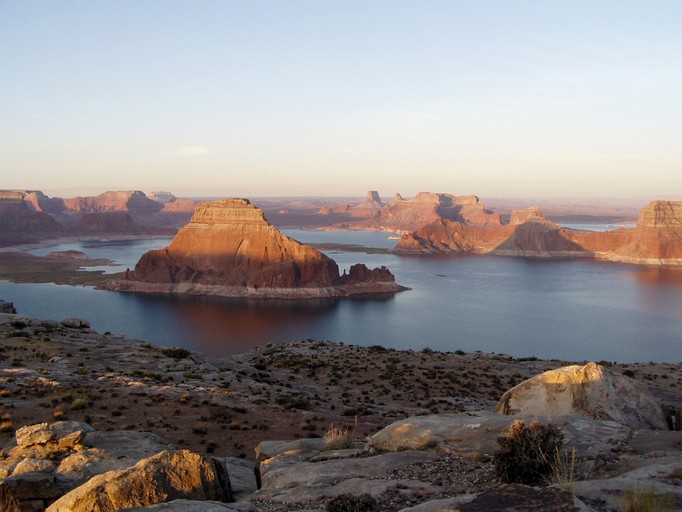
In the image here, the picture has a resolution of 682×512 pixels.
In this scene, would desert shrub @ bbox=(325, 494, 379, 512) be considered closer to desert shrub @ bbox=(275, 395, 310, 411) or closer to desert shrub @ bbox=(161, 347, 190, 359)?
desert shrub @ bbox=(275, 395, 310, 411)

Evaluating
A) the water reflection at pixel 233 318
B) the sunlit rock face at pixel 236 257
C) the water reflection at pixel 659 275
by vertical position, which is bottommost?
the water reflection at pixel 233 318

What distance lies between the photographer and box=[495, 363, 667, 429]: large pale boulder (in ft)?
47.1

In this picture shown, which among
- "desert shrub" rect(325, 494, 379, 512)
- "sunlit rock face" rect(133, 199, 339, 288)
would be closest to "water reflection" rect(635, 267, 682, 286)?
"sunlit rock face" rect(133, 199, 339, 288)

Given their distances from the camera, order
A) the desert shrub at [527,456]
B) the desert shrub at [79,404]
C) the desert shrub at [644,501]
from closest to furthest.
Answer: the desert shrub at [644,501] < the desert shrub at [527,456] < the desert shrub at [79,404]

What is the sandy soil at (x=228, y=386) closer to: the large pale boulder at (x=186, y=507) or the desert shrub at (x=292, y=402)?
the desert shrub at (x=292, y=402)

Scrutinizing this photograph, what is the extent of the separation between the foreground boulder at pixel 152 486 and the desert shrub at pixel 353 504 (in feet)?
6.94

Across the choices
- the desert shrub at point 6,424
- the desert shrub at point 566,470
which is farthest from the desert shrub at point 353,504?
the desert shrub at point 6,424

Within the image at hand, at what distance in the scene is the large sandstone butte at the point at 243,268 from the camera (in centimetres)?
12294

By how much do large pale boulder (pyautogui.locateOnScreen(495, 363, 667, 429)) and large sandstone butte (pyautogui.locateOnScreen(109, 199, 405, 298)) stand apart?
105052 mm

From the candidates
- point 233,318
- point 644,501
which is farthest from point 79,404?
point 233,318

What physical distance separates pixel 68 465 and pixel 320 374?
72.8ft

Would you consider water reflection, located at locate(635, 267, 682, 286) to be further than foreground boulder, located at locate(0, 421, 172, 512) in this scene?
Yes

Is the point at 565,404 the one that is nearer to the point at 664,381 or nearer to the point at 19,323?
the point at 664,381

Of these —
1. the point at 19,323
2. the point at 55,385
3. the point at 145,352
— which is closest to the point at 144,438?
the point at 55,385
